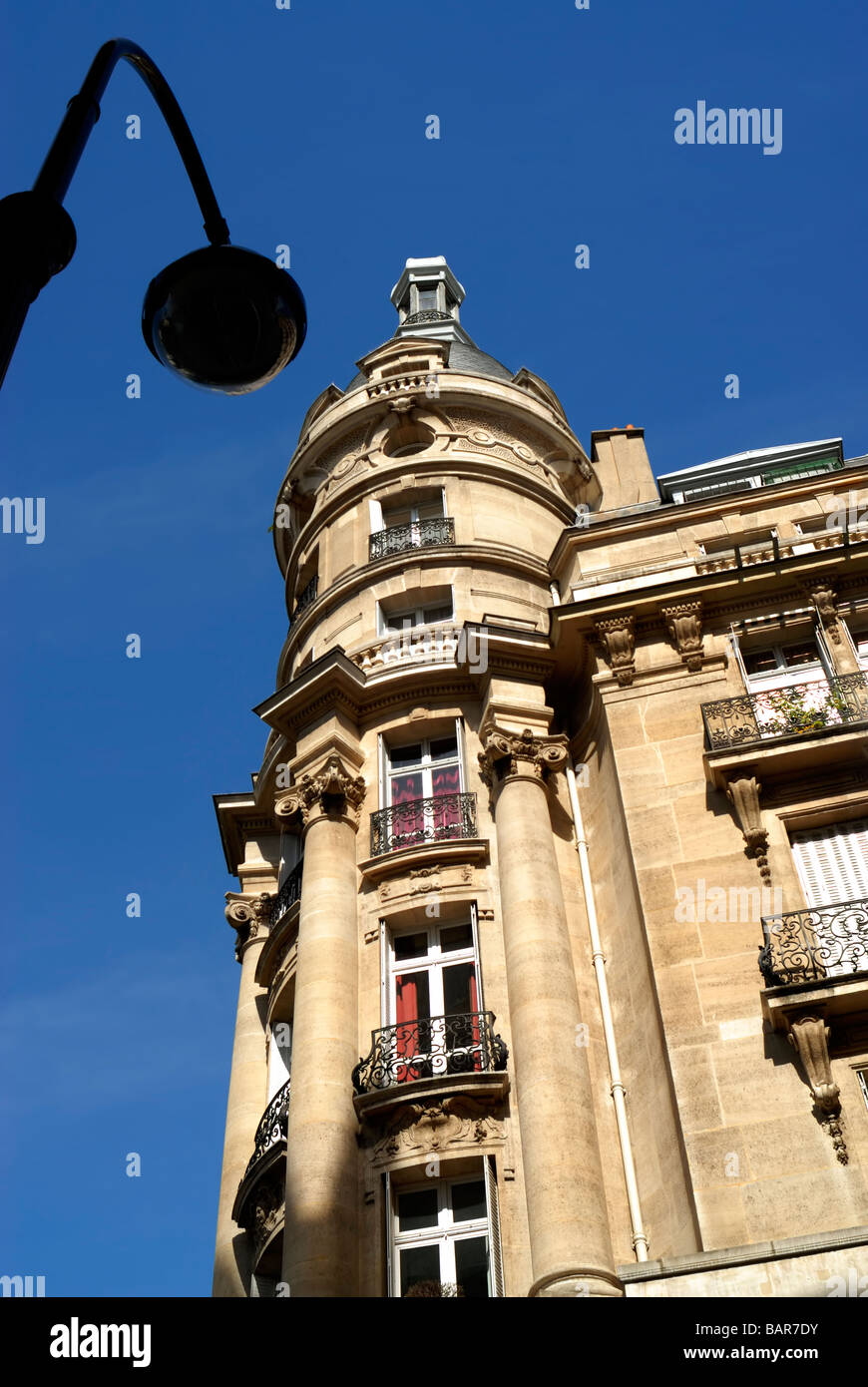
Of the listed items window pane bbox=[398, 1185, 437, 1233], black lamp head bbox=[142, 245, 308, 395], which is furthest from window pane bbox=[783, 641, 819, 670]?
black lamp head bbox=[142, 245, 308, 395]

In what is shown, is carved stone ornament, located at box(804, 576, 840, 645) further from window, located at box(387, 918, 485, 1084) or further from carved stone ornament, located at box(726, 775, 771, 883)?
window, located at box(387, 918, 485, 1084)

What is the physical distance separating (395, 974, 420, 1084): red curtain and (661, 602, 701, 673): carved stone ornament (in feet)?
20.9

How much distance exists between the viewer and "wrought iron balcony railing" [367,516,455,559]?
2589cm

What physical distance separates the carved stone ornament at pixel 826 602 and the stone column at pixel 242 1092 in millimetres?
11356

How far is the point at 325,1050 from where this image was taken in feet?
58.7

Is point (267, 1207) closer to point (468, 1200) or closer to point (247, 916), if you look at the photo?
point (468, 1200)

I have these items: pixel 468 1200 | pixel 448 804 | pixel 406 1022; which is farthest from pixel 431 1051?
pixel 448 804

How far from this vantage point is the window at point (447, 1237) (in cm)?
1603

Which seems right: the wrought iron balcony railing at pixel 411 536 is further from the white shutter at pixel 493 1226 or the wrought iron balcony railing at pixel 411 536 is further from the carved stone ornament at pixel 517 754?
the white shutter at pixel 493 1226

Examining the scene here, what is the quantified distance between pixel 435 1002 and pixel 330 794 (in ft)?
12.7

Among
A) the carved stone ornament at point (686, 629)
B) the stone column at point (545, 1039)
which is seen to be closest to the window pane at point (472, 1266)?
the stone column at point (545, 1039)

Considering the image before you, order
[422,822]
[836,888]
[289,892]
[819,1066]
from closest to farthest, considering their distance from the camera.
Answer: [819,1066] → [836,888] → [422,822] → [289,892]
